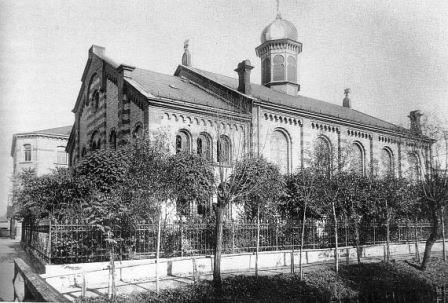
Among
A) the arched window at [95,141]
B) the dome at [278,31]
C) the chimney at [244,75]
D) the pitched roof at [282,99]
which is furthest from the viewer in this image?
the dome at [278,31]

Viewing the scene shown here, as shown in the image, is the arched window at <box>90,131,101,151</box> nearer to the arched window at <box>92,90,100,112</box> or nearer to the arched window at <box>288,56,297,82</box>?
the arched window at <box>92,90,100,112</box>

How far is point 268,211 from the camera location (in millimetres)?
18516

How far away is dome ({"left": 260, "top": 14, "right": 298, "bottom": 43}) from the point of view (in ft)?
125

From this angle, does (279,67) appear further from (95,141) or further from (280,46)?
(95,141)

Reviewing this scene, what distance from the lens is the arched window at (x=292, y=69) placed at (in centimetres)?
3766

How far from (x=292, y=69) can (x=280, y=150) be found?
12945 mm

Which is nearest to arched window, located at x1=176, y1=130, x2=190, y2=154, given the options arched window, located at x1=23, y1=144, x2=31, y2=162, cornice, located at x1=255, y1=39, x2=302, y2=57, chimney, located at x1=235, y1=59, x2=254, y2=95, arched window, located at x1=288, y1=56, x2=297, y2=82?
chimney, located at x1=235, y1=59, x2=254, y2=95

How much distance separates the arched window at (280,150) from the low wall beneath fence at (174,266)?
7864 mm

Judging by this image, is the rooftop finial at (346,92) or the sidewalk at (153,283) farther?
the rooftop finial at (346,92)

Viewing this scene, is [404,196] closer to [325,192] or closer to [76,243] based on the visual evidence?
[325,192]

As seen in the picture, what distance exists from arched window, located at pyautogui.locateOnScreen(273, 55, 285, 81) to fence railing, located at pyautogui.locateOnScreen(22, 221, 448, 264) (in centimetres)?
1783

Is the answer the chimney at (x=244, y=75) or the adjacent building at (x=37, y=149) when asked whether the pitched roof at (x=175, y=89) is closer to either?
the chimney at (x=244, y=75)

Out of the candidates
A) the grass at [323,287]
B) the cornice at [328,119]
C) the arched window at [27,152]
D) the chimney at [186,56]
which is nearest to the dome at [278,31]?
the chimney at [186,56]

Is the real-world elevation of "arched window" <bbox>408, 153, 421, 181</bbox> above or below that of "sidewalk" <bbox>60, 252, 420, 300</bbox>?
above
